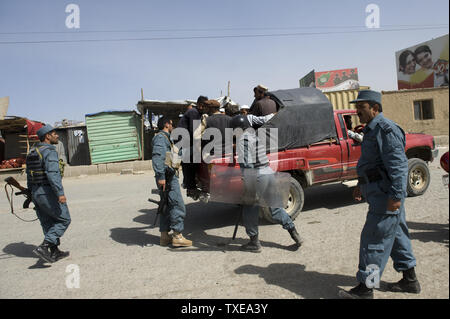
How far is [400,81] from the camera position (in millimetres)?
33062

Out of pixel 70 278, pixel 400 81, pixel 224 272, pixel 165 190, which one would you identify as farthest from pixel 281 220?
pixel 400 81

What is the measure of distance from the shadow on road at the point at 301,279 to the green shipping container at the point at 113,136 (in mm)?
14251

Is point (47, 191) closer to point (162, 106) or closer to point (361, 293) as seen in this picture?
point (361, 293)

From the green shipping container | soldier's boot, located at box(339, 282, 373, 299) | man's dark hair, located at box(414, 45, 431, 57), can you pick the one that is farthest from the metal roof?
man's dark hair, located at box(414, 45, 431, 57)

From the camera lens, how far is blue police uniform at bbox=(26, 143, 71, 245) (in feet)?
13.2

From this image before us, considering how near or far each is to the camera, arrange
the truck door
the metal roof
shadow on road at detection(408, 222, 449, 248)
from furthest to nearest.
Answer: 1. the metal roof
2. the truck door
3. shadow on road at detection(408, 222, 449, 248)

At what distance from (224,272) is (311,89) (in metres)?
3.88

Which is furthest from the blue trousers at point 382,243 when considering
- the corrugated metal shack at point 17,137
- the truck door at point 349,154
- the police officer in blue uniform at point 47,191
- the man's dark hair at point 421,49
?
the man's dark hair at point 421,49

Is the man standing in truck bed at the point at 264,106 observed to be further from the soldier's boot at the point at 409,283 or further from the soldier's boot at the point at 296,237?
the soldier's boot at the point at 409,283

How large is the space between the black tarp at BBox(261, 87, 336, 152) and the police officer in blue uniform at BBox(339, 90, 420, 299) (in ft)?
7.94

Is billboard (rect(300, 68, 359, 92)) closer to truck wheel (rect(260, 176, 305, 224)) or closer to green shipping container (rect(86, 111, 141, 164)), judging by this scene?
green shipping container (rect(86, 111, 141, 164))

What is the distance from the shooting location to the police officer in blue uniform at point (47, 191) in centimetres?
401

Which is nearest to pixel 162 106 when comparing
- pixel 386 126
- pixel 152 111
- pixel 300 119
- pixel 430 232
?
pixel 152 111
